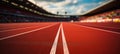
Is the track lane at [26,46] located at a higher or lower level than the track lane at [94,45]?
higher

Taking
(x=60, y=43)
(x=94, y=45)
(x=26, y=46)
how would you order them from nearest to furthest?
(x=26, y=46)
(x=94, y=45)
(x=60, y=43)

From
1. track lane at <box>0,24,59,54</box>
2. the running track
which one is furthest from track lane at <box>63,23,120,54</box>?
track lane at <box>0,24,59,54</box>

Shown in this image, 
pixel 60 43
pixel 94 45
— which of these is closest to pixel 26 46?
pixel 60 43

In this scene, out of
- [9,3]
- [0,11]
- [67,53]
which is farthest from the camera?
[9,3]

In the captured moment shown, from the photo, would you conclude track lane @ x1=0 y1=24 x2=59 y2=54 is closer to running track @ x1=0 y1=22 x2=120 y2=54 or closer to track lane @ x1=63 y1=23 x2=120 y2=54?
running track @ x1=0 y1=22 x2=120 y2=54

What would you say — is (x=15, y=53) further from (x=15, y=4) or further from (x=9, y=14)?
(x=15, y=4)

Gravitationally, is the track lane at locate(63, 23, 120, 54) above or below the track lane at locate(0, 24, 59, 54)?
below

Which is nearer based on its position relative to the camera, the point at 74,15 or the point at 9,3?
the point at 9,3

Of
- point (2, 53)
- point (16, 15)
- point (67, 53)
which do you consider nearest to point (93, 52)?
point (67, 53)

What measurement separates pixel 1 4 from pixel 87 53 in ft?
178

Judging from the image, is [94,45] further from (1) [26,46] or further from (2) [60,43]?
Answer: (1) [26,46]

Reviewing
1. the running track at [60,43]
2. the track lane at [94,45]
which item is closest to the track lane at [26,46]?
the running track at [60,43]

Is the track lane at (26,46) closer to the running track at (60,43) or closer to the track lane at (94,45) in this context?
the running track at (60,43)

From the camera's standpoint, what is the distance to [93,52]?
13.6 feet
